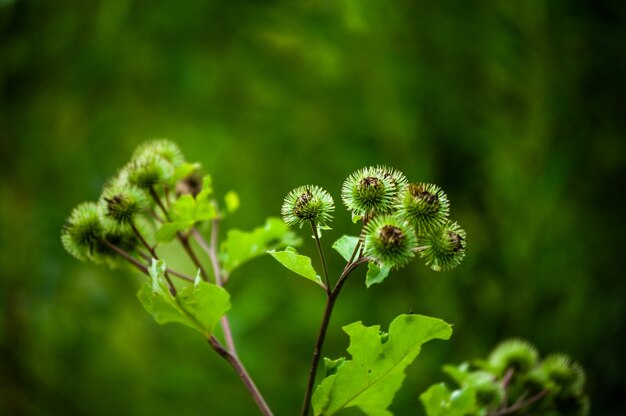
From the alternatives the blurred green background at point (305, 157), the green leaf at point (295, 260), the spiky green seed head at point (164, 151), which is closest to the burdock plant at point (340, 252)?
the green leaf at point (295, 260)

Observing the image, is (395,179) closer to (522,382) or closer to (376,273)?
(376,273)

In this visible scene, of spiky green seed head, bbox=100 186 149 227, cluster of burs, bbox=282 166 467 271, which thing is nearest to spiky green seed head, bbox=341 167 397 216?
cluster of burs, bbox=282 166 467 271

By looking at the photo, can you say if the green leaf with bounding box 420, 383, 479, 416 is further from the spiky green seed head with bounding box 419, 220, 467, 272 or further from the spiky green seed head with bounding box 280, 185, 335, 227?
the spiky green seed head with bounding box 280, 185, 335, 227

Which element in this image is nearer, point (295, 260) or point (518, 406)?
point (295, 260)

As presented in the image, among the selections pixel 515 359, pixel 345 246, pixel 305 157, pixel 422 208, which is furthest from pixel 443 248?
pixel 305 157

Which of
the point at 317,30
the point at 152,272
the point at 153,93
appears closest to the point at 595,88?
the point at 317,30

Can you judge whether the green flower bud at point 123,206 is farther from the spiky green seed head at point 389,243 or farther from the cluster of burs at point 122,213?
the spiky green seed head at point 389,243
